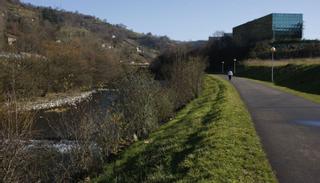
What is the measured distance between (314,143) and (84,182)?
19.1 ft

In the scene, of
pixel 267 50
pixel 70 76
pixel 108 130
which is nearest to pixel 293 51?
pixel 267 50

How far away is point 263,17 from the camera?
115m

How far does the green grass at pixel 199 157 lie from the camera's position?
897cm

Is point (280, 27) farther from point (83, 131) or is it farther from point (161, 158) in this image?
point (161, 158)

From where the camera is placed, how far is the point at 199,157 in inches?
405

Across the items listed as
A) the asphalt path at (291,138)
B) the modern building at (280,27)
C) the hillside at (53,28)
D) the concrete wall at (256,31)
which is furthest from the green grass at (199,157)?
the concrete wall at (256,31)

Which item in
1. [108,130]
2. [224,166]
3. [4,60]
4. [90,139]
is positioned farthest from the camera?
[4,60]

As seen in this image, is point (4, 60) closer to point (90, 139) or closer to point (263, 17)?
point (90, 139)

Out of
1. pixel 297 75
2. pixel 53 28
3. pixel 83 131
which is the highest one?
pixel 53 28

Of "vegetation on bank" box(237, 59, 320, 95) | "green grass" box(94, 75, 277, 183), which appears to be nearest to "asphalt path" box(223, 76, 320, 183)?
"green grass" box(94, 75, 277, 183)

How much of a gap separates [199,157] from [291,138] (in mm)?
3407

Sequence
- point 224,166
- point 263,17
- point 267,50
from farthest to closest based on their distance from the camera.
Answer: point 263,17 < point 267,50 < point 224,166

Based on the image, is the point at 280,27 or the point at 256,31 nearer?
the point at 280,27

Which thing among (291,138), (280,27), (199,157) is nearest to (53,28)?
(280,27)
